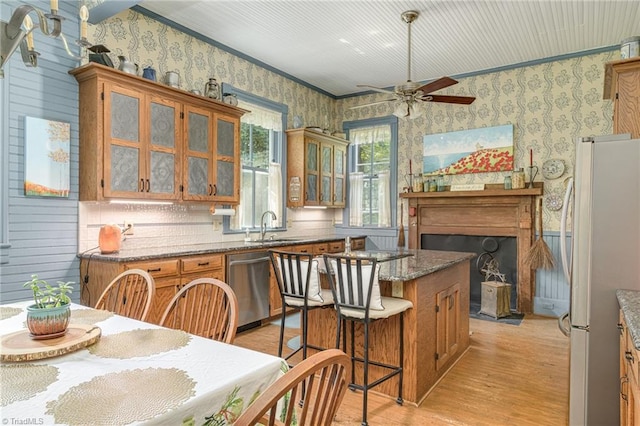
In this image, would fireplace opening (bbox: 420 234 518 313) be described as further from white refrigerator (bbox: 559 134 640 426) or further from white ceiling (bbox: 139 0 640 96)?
white refrigerator (bbox: 559 134 640 426)

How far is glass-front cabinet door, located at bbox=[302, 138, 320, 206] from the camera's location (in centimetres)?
550

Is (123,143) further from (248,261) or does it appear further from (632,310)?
(632,310)

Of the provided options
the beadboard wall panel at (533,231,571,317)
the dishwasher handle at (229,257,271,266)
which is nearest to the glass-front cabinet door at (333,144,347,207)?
the dishwasher handle at (229,257,271,266)

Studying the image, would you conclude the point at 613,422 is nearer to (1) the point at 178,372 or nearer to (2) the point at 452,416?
(2) the point at 452,416

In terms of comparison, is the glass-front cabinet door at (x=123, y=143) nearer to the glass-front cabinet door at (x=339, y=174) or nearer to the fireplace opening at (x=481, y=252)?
the glass-front cabinet door at (x=339, y=174)

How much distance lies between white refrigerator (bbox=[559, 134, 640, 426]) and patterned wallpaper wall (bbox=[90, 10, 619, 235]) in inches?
119

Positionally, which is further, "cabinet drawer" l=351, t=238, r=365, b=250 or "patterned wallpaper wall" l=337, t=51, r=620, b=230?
"cabinet drawer" l=351, t=238, r=365, b=250

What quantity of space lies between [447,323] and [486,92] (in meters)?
3.64

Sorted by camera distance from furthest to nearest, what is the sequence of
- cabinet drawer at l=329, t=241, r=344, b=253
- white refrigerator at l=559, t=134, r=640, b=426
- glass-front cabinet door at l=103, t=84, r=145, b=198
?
cabinet drawer at l=329, t=241, r=344, b=253, glass-front cabinet door at l=103, t=84, r=145, b=198, white refrigerator at l=559, t=134, r=640, b=426

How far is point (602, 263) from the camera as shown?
208 cm

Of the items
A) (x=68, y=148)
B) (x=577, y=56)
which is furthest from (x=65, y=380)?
(x=577, y=56)

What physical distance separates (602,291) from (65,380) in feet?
8.01

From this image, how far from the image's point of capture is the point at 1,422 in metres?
0.85

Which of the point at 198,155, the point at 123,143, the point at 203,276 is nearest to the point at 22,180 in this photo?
the point at 123,143
